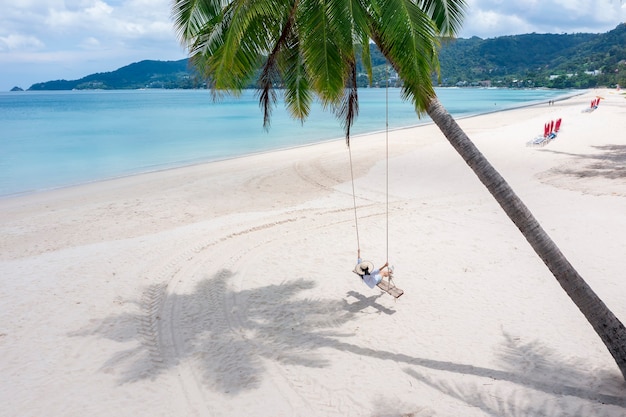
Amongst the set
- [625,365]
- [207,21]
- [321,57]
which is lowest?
[625,365]

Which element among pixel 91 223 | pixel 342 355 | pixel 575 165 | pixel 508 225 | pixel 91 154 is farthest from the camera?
pixel 91 154

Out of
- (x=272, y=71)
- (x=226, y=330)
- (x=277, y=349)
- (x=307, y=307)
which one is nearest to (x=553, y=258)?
(x=277, y=349)

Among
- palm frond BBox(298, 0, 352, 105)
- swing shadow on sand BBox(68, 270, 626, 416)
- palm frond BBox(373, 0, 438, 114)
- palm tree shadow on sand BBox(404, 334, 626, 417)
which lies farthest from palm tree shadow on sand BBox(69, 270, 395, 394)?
palm frond BBox(373, 0, 438, 114)

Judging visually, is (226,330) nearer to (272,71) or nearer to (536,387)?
(272,71)

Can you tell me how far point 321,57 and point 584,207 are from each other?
907 centimetres

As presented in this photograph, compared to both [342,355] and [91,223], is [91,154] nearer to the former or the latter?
[91,223]

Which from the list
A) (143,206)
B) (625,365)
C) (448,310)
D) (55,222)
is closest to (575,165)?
(448,310)

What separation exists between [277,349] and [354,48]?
3731mm

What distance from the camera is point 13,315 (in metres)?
7.05

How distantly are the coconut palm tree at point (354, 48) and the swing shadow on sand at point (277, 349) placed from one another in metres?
0.72

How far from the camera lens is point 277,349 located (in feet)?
19.7

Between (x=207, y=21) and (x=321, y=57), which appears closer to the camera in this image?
(x=321, y=57)

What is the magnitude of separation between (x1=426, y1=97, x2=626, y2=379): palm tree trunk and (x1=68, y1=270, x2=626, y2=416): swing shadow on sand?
659 mm

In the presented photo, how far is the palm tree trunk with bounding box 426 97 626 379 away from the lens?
15.1ft
